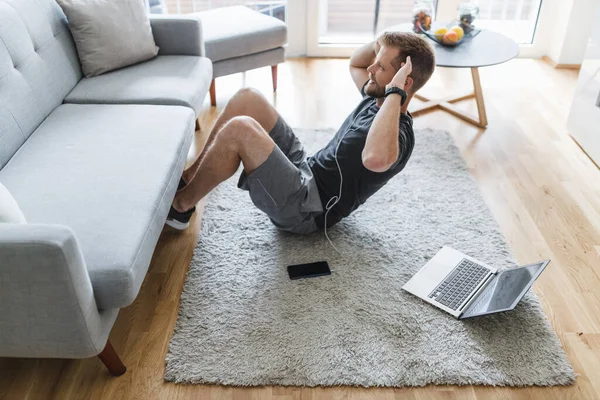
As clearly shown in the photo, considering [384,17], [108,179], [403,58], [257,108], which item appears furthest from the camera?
[384,17]

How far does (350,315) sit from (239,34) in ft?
6.52

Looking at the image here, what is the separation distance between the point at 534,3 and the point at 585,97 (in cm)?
163

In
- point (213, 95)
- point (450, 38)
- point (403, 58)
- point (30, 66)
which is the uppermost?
point (403, 58)

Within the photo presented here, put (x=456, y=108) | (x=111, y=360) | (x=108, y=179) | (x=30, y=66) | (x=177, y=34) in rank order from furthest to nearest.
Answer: (x=456, y=108)
(x=177, y=34)
(x=30, y=66)
(x=108, y=179)
(x=111, y=360)

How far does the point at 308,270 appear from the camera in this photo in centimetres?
224

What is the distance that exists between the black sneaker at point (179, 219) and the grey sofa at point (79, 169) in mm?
227

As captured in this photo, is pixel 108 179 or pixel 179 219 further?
pixel 179 219

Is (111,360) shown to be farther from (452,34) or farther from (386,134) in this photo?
(452,34)

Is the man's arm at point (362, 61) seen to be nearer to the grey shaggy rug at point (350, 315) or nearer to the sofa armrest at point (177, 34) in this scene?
the grey shaggy rug at point (350, 315)

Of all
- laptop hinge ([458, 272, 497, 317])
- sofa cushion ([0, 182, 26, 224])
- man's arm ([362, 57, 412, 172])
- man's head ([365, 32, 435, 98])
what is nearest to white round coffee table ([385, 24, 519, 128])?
man's head ([365, 32, 435, 98])

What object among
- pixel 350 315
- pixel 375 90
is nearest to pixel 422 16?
pixel 375 90

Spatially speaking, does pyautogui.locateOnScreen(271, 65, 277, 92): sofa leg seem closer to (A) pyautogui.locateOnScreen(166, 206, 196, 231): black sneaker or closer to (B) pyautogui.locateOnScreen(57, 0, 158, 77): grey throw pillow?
(B) pyautogui.locateOnScreen(57, 0, 158, 77): grey throw pillow

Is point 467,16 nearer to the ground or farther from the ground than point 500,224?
farther from the ground

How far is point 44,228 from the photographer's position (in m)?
1.45
